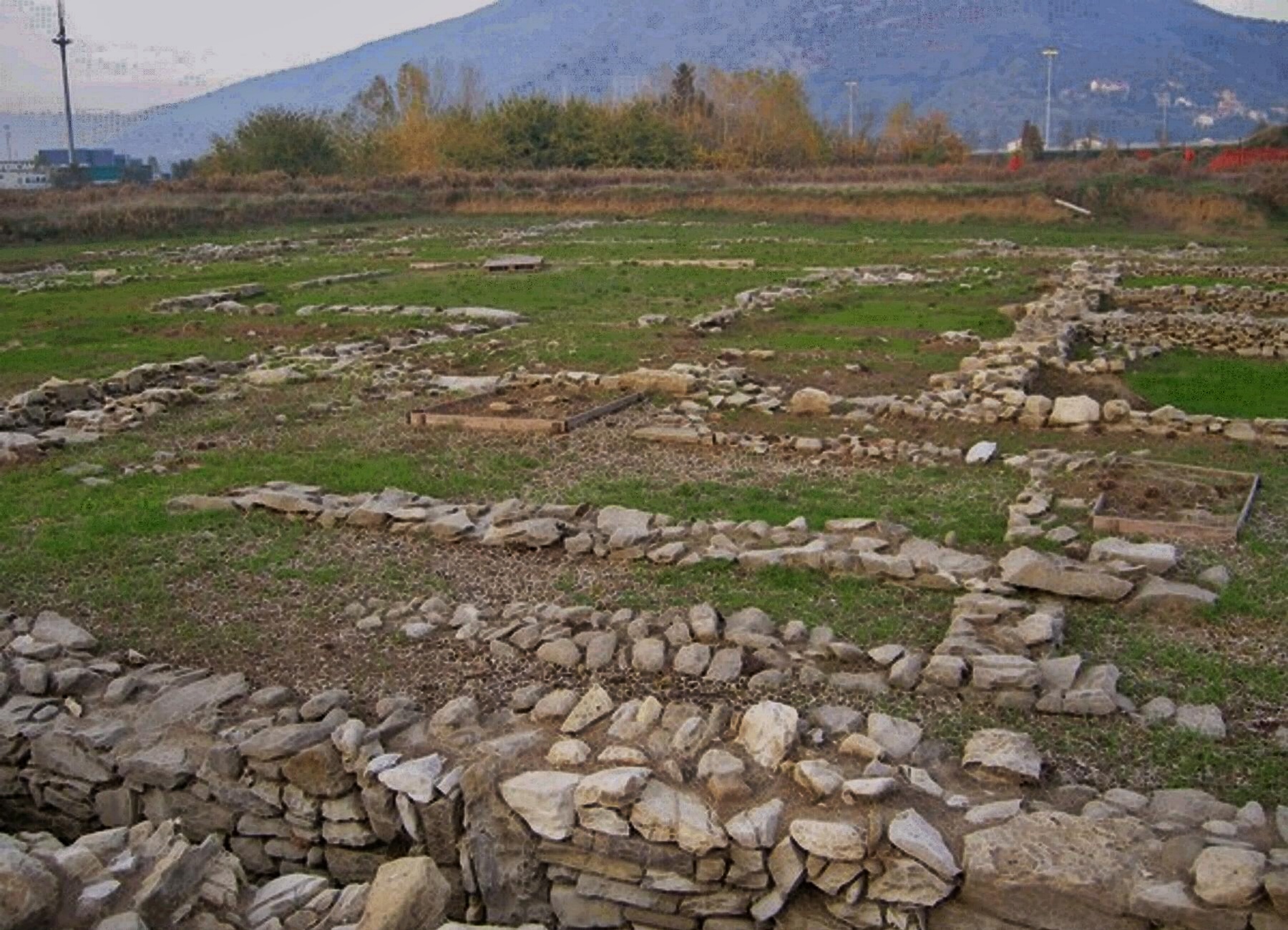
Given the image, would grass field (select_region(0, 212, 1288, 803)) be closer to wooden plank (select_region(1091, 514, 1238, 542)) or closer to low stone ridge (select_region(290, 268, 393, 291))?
wooden plank (select_region(1091, 514, 1238, 542))

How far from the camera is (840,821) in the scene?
560 centimetres

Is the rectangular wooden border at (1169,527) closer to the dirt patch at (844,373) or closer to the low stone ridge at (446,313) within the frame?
the dirt patch at (844,373)

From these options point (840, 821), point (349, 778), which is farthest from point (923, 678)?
point (349, 778)

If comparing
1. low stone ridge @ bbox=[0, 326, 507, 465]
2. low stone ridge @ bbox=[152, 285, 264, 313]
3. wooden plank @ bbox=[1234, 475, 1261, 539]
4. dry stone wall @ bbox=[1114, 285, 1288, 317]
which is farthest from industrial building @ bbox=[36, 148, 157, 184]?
wooden plank @ bbox=[1234, 475, 1261, 539]

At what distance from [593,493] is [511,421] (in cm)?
313

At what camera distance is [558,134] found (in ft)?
236

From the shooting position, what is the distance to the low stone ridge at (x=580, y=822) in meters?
5.16

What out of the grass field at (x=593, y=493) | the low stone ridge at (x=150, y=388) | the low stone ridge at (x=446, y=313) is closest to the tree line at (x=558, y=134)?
the low stone ridge at (x=446, y=313)

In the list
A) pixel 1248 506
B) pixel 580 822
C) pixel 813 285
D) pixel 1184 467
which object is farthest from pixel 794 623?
pixel 813 285

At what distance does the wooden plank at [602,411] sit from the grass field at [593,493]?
0.80ft

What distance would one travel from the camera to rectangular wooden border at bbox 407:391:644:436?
572 inches

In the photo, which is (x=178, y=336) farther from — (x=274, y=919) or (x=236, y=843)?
(x=274, y=919)

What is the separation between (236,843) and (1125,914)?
462 centimetres

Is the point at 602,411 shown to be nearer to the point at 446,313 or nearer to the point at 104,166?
the point at 446,313
